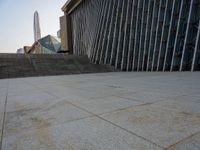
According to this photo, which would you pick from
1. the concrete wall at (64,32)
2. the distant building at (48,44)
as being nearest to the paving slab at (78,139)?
the concrete wall at (64,32)

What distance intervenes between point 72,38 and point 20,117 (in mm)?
43760

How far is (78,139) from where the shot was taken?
214 cm

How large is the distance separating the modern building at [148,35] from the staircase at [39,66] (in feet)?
11.7

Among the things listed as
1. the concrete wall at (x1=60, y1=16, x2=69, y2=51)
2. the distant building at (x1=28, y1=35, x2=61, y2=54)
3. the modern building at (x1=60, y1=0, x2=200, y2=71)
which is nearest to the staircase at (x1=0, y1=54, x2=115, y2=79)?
the modern building at (x1=60, y1=0, x2=200, y2=71)

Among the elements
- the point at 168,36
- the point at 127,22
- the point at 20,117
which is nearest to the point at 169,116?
the point at 20,117

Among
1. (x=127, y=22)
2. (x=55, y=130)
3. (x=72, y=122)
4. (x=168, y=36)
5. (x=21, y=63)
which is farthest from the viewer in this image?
(x=127, y=22)

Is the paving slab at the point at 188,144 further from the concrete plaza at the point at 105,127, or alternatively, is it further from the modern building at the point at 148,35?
the modern building at the point at 148,35

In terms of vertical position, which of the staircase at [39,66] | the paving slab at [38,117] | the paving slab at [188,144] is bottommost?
the staircase at [39,66]

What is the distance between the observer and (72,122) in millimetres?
2738

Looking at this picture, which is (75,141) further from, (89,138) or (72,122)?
(72,122)

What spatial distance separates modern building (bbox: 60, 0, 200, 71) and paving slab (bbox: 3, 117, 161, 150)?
552 inches

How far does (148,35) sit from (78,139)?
61.7 ft

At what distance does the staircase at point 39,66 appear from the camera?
54.8ft

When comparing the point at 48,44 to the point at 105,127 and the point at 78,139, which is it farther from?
the point at 78,139
